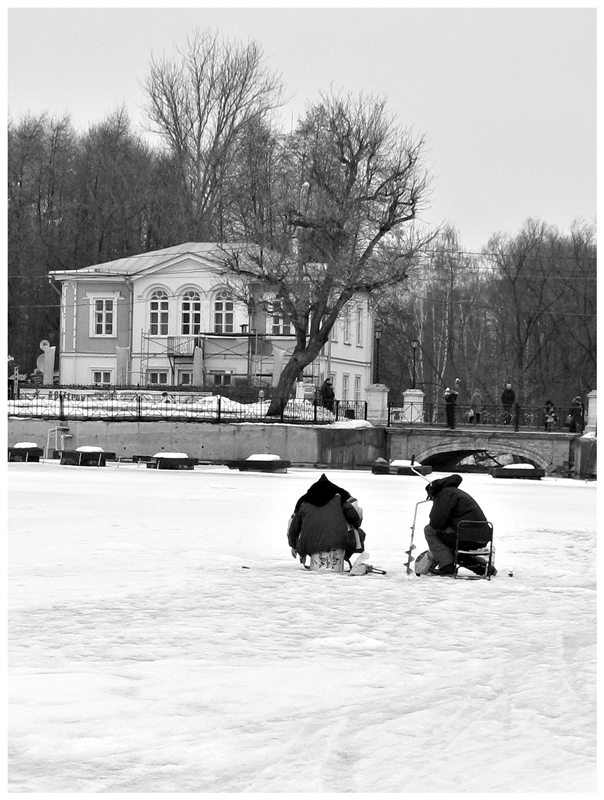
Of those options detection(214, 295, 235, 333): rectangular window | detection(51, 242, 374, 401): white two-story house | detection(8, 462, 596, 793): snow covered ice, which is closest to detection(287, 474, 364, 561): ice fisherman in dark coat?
detection(8, 462, 596, 793): snow covered ice

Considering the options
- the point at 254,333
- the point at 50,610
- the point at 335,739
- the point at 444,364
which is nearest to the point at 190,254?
the point at 254,333

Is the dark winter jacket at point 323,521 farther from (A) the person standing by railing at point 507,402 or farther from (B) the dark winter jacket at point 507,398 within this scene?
(B) the dark winter jacket at point 507,398

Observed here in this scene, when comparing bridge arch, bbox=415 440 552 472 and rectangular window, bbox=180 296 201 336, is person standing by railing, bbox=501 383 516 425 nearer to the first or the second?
bridge arch, bbox=415 440 552 472

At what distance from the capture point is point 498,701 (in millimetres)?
6711

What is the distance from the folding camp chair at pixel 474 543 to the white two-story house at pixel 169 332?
33993 millimetres

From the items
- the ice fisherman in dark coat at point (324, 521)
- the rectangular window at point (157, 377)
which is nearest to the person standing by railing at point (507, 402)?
the rectangular window at point (157, 377)

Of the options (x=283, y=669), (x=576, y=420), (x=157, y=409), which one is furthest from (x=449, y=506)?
(x=576, y=420)

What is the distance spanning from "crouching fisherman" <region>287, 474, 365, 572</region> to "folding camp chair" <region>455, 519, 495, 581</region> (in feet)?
3.31

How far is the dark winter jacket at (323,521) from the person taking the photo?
11491 millimetres

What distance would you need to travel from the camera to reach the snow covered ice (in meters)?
5.38

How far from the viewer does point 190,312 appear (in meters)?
48.3

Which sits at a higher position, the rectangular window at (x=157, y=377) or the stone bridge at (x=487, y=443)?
the rectangular window at (x=157, y=377)

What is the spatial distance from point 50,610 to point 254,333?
37.7 metres

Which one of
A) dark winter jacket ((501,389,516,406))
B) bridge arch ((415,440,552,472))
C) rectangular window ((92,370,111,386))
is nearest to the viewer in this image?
bridge arch ((415,440,552,472))
